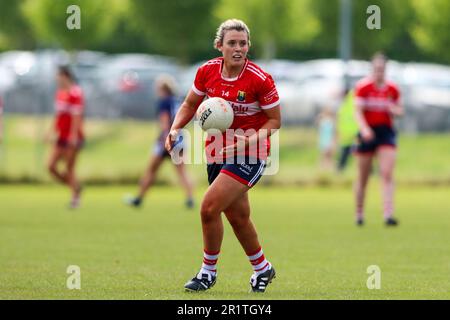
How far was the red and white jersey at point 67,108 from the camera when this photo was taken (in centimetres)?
2086

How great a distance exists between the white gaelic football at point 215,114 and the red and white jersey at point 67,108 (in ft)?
37.3

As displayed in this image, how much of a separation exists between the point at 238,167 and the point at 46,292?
1.90m

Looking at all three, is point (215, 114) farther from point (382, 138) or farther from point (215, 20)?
point (215, 20)

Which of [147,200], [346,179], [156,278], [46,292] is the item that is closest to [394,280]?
[156,278]

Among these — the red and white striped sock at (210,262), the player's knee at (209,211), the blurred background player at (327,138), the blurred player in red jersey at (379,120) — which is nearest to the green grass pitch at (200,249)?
the red and white striped sock at (210,262)

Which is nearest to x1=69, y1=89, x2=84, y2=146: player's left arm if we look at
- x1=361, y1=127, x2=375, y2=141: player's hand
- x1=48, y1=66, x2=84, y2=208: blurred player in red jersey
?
x1=48, y1=66, x2=84, y2=208: blurred player in red jersey

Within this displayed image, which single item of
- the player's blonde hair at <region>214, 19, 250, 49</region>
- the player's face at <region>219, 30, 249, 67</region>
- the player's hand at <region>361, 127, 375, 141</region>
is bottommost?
the player's hand at <region>361, 127, 375, 141</region>

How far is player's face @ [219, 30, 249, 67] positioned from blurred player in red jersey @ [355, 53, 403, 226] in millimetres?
7350

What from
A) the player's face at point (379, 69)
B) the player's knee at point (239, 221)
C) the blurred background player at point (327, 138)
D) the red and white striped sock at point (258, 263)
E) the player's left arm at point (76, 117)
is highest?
the player's face at point (379, 69)

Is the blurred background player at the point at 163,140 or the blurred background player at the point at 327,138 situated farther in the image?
the blurred background player at the point at 327,138

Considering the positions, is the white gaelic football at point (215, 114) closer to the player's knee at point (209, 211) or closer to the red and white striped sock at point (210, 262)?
the player's knee at point (209, 211)

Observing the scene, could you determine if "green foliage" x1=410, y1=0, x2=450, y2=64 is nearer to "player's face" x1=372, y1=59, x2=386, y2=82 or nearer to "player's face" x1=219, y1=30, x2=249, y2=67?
"player's face" x1=372, y1=59, x2=386, y2=82

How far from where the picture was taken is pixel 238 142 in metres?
9.84

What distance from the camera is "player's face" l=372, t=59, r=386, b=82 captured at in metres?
16.9
